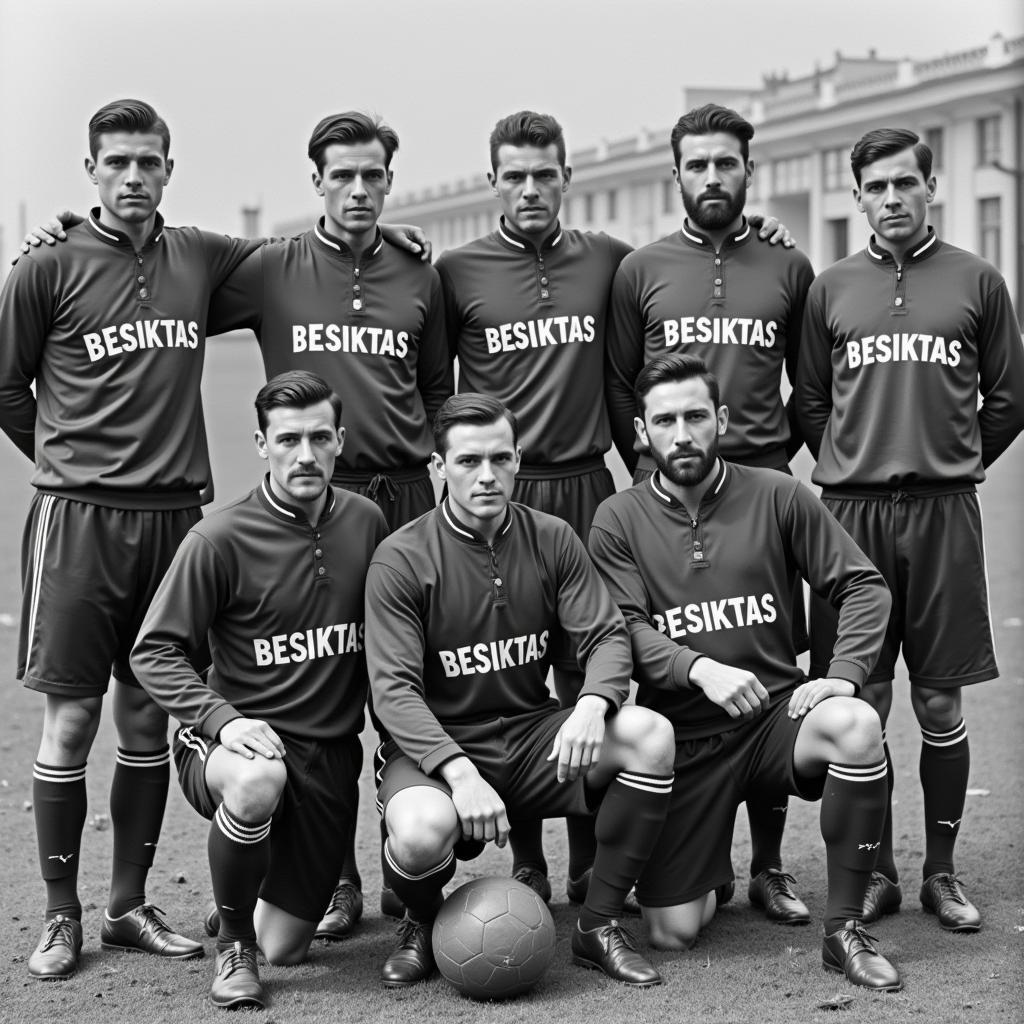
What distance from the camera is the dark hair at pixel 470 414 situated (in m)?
4.49

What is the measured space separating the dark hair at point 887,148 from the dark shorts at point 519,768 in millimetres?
2073

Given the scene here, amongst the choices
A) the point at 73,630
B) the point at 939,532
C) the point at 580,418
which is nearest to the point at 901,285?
the point at 939,532

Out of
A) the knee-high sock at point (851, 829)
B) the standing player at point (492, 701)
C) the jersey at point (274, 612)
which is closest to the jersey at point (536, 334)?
the standing player at point (492, 701)

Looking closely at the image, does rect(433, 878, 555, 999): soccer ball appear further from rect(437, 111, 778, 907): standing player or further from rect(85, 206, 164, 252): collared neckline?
rect(85, 206, 164, 252): collared neckline

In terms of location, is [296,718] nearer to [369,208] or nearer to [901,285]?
[369,208]

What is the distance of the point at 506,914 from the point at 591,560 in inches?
46.1

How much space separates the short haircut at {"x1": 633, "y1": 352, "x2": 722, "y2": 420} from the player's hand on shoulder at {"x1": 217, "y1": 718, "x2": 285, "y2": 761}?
62.0 inches

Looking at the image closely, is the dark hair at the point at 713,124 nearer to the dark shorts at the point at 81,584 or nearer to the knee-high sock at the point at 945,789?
the knee-high sock at the point at 945,789

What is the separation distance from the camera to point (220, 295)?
16.7 feet

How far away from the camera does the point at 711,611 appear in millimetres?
4652

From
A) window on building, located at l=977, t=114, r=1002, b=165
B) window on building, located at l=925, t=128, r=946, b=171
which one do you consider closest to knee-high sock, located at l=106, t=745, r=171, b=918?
window on building, located at l=977, t=114, r=1002, b=165

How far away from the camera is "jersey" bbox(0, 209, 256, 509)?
183 inches

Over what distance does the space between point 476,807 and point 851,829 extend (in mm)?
1101

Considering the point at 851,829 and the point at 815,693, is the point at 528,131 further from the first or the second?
the point at 851,829
